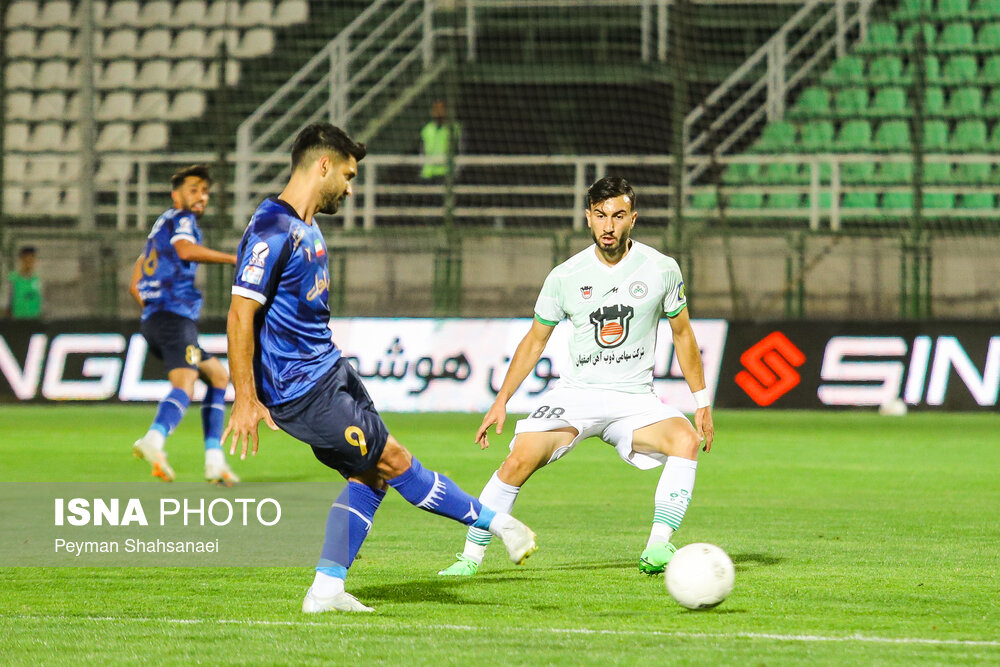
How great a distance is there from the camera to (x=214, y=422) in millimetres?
10375

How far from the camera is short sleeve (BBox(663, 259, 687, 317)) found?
6977mm

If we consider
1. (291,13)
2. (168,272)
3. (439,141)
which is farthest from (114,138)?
(168,272)

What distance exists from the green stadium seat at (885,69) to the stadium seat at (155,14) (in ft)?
38.5

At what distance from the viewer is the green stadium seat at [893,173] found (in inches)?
781

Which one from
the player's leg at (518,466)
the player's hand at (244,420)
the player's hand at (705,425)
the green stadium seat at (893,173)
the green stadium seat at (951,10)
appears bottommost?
the player's leg at (518,466)

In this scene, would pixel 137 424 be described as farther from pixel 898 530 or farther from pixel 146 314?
pixel 898 530

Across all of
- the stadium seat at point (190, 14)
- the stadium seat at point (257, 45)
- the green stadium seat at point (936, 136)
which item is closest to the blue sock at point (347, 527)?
the green stadium seat at point (936, 136)

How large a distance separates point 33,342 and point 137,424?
263 centimetres

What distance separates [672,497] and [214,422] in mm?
4557

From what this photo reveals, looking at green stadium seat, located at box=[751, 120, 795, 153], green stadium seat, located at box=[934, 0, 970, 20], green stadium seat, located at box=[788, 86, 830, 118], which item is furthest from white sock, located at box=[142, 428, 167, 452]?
green stadium seat, located at box=[934, 0, 970, 20]

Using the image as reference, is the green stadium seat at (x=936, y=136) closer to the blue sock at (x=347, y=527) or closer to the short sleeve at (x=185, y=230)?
the short sleeve at (x=185, y=230)

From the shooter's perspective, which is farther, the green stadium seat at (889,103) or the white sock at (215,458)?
the green stadium seat at (889,103)

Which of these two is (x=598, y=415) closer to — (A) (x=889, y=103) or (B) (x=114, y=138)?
(A) (x=889, y=103)

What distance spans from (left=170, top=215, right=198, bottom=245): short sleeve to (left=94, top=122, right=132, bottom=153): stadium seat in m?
14.7
